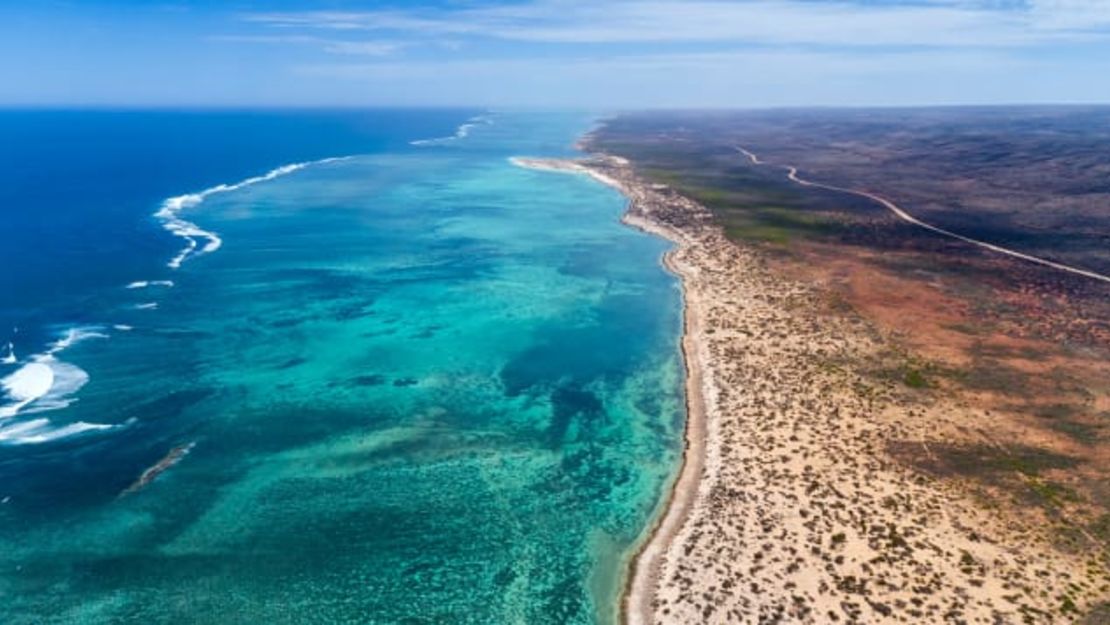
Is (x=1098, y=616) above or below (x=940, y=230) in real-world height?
below

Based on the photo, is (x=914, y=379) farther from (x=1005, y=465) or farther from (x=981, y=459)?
(x=1005, y=465)

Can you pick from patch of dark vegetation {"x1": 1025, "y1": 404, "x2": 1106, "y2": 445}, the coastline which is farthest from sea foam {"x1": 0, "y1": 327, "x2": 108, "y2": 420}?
patch of dark vegetation {"x1": 1025, "y1": 404, "x2": 1106, "y2": 445}

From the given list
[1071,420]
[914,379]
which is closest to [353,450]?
[914,379]

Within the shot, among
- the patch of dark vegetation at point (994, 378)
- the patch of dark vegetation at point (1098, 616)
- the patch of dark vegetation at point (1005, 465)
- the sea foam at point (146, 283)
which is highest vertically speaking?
the sea foam at point (146, 283)

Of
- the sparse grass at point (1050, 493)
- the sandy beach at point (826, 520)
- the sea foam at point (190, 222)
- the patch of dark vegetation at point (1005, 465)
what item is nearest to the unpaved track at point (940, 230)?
the sandy beach at point (826, 520)

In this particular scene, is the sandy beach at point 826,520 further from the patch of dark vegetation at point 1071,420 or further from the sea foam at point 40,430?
the sea foam at point 40,430

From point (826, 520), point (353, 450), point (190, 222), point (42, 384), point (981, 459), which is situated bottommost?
point (826, 520)

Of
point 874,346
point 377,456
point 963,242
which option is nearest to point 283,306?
point 377,456
